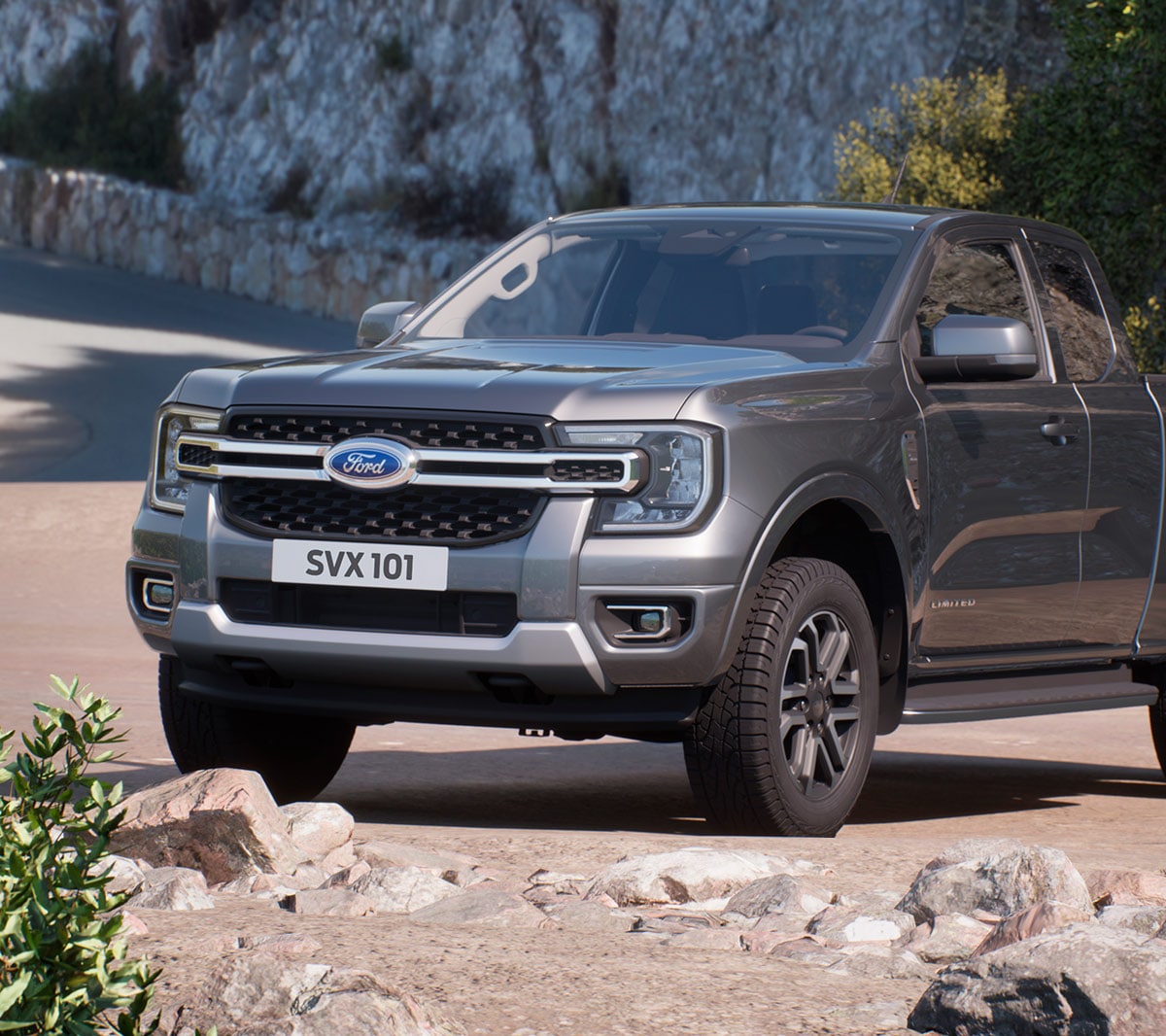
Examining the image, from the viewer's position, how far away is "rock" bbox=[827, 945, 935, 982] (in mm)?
4266

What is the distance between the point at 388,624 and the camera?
611 cm

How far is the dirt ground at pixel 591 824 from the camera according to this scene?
12.7 ft

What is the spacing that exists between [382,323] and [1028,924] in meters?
3.94

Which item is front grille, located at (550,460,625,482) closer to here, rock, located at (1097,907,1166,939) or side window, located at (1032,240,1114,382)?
rock, located at (1097,907,1166,939)

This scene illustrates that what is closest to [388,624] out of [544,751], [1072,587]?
[1072,587]

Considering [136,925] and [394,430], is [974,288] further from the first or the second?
[136,925]

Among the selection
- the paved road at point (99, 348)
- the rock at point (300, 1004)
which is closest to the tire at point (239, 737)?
the rock at point (300, 1004)

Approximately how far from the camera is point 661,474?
5.91 meters

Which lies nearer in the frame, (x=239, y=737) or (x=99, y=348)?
(x=239, y=737)

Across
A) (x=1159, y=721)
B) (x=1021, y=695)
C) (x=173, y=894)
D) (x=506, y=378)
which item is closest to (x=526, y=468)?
(x=506, y=378)

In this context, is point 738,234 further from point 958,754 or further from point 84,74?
point 84,74

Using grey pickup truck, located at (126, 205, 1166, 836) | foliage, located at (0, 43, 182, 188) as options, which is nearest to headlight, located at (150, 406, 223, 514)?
grey pickup truck, located at (126, 205, 1166, 836)

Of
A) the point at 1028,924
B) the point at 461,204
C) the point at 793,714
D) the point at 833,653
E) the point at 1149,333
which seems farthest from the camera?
the point at 461,204

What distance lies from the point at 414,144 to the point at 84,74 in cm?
1201
